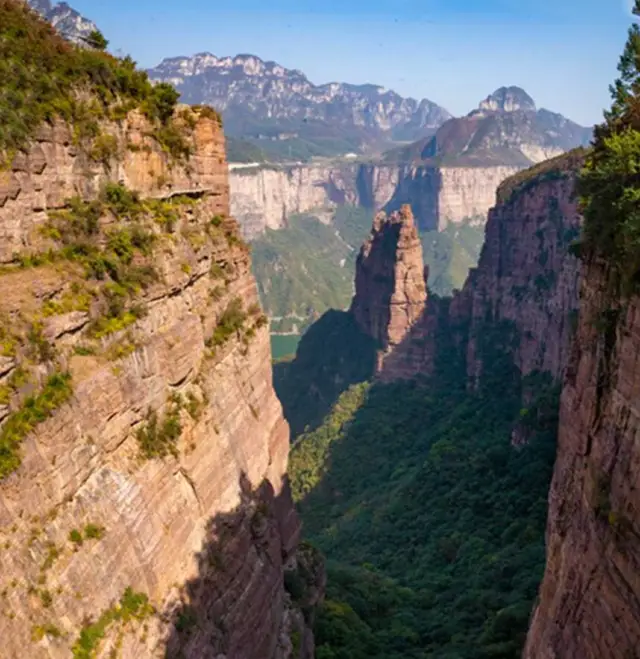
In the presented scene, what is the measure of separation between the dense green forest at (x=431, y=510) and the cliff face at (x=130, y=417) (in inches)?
414

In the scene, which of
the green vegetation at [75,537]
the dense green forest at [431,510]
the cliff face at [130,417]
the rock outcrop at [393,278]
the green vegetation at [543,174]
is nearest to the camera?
the cliff face at [130,417]

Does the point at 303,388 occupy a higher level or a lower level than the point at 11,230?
lower

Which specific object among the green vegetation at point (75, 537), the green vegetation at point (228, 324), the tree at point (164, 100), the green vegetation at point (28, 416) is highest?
the tree at point (164, 100)

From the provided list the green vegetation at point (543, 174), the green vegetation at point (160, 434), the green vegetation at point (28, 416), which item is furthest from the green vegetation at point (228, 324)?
the green vegetation at point (543, 174)

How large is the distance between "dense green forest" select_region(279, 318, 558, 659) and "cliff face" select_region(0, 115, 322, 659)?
10.5 metres

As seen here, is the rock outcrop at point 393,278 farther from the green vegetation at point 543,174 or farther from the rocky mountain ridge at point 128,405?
the rocky mountain ridge at point 128,405

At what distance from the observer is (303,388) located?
113 meters

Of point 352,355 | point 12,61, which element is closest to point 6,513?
point 12,61

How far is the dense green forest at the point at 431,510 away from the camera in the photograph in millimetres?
39656

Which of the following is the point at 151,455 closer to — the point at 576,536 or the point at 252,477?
the point at 252,477

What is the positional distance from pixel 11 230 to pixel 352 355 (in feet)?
289

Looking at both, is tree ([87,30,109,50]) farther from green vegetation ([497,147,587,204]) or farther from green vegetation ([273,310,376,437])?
green vegetation ([273,310,376,437])

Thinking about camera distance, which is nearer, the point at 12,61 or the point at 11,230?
the point at 11,230

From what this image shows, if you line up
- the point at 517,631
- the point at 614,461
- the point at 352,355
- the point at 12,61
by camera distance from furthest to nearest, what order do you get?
the point at 352,355, the point at 517,631, the point at 12,61, the point at 614,461
